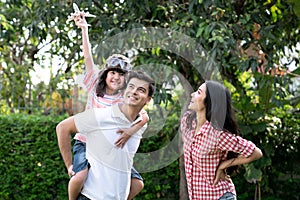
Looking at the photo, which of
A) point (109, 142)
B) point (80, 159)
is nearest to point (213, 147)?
point (109, 142)

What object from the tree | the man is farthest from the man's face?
the tree

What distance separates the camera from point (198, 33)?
4254mm

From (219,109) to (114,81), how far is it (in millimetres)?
606

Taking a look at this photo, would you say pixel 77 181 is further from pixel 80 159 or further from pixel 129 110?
pixel 129 110

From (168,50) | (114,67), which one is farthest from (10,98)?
(114,67)

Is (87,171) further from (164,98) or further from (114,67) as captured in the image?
(164,98)

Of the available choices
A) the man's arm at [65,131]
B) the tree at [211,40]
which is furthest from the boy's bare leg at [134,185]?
the tree at [211,40]

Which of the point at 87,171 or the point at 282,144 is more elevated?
the point at 87,171

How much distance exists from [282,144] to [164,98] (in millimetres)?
2089

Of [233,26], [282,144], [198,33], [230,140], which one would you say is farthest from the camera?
[282,144]

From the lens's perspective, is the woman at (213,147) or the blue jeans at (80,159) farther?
the woman at (213,147)

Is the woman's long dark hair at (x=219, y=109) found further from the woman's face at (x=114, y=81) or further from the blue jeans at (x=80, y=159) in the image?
the blue jeans at (x=80, y=159)

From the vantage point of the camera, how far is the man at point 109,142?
2.87m

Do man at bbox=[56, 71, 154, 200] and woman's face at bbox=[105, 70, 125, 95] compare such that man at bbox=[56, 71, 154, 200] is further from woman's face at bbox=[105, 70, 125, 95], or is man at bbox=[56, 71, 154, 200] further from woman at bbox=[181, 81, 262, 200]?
woman at bbox=[181, 81, 262, 200]
